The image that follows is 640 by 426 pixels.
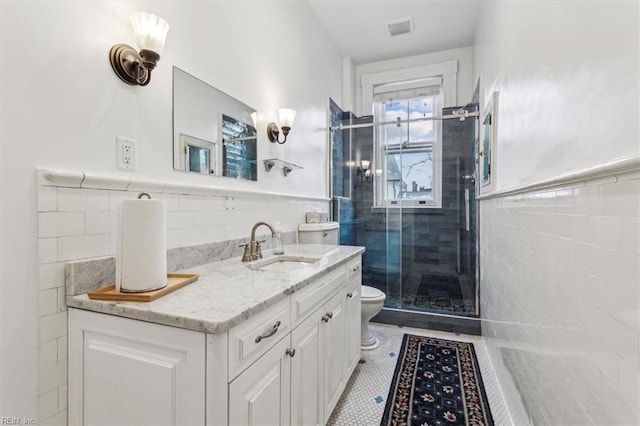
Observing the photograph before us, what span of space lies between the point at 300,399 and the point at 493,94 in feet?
7.23

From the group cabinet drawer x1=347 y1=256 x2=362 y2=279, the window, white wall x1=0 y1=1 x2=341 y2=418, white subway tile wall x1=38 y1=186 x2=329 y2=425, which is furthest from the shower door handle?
white subway tile wall x1=38 y1=186 x2=329 y2=425

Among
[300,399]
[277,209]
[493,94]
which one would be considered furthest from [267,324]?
[493,94]

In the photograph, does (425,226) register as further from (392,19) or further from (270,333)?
(270,333)

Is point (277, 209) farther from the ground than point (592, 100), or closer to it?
closer to it

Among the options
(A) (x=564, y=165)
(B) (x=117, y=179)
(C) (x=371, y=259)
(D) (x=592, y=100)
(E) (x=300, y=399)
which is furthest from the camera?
(C) (x=371, y=259)

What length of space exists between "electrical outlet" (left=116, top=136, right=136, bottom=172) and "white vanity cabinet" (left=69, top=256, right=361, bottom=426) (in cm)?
52

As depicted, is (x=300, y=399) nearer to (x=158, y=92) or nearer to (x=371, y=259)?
(x=158, y=92)

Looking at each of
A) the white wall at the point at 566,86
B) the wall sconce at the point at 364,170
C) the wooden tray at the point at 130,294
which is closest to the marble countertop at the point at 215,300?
the wooden tray at the point at 130,294

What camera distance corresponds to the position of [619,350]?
0.68 metres

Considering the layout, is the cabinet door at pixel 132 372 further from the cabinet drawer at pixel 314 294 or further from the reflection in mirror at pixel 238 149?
the reflection in mirror at pixel 238 149

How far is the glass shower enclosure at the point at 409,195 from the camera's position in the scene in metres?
3.29

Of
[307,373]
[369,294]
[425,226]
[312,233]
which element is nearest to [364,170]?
[425,226]

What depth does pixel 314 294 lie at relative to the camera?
1.35 m

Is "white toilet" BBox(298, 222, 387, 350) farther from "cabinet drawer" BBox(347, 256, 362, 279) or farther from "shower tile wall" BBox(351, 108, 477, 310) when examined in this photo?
"shower tile wall" BBox(351, 108, 477, 310)
